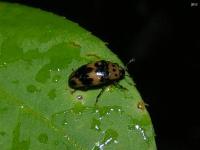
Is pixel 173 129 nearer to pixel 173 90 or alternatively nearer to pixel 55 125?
pixel 173 90

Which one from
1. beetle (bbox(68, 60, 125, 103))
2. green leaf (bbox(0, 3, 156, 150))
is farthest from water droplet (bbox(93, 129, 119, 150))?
beetle (bbox(68, 60, 125, 103))

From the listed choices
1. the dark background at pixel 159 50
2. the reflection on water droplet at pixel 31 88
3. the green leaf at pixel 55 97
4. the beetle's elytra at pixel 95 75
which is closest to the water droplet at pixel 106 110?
the green leaf at pixel 55 97

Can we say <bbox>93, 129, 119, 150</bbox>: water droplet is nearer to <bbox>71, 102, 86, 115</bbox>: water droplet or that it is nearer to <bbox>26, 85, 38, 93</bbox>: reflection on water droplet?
<bbox>71, 102, 86, 115</bbox>: water droplet

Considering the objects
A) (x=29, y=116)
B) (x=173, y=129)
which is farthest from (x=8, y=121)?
(x=173, y=129)

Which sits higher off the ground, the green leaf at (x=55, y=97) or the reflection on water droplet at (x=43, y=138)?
the green leaf at (x=55, y=97)

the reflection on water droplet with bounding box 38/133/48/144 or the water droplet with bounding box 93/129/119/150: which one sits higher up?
the water droplet with bounding box 93/129/119/150

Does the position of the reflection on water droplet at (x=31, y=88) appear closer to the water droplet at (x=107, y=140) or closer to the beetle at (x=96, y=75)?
the beetle at (x=96, y=75)
